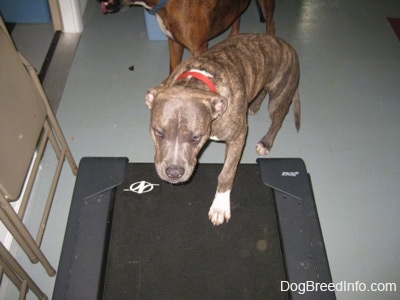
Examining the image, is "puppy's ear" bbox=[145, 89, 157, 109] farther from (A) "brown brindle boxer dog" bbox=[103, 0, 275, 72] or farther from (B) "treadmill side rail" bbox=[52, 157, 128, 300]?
(A) "brown brindle boxer dog" bbox=[103, 0, 275, 72]

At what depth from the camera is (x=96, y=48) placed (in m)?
3.43

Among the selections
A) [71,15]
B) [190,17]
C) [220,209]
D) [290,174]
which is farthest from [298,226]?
[71,15]

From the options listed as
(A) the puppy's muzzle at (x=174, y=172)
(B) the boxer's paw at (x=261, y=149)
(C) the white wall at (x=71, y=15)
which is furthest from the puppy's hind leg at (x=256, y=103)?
(C) the white wall at (x=71, y=15)

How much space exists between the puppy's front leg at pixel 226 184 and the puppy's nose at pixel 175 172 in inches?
16.8

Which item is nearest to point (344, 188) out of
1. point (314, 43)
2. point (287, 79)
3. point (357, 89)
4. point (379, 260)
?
point (379, 260)

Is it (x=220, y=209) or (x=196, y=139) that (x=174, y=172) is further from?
(x=220, y=209)

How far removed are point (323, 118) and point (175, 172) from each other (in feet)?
6.08

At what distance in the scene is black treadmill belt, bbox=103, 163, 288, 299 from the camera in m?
1.68

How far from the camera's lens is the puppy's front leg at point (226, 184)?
1854 mm

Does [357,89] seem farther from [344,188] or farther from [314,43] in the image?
[344,188]

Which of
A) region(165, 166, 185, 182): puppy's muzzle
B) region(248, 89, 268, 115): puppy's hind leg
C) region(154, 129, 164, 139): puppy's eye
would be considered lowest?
region(248, 89, 268, 115): puppy's hind leg

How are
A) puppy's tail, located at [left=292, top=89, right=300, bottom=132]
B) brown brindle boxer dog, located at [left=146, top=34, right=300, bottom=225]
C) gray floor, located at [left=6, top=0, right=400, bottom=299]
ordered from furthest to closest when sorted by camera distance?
puppy's tail, located at [left=292, top=89, right=300, bottom=132] < gray floor, located at [left=6, top=0, right=400, bottom=299] < brown brindle boxer dog, located at [left=146, top=34, right=300, bottom=225]

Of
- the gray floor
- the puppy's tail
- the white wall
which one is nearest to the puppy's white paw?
the gray floor

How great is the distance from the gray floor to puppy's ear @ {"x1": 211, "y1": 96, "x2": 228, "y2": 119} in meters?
1.05
